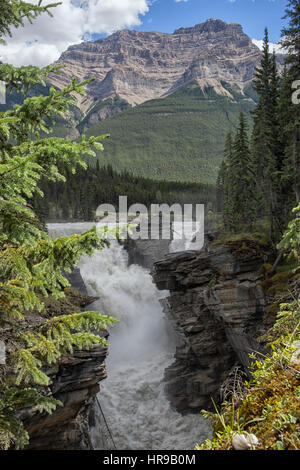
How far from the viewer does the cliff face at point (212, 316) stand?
1873cm

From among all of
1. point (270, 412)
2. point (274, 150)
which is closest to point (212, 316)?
point (274, 150)

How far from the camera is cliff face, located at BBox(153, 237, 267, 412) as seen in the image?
18734 millimetres

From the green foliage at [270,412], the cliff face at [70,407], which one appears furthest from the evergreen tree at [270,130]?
the green foliage at [270,412]

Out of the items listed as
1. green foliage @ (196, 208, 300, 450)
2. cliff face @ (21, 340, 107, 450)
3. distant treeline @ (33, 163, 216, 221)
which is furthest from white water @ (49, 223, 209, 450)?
distant treeline @ (33, 163, 216, 221)

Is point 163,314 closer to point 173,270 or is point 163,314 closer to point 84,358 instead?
point 173,270

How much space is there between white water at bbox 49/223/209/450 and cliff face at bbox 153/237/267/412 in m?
1.54

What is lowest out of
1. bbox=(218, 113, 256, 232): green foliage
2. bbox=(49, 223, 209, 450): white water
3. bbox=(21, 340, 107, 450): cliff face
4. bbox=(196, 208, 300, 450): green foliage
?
bbox=(49, 223, 209, 450): white water

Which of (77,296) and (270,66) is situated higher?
(270,66)

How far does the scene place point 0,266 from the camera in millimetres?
4465

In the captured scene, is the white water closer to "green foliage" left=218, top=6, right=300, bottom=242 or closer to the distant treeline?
"green foliage" left=218, top=6, right=300, bottom=242

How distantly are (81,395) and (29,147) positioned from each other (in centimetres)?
1083

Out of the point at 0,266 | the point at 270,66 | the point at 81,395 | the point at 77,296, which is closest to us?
the point at 0,266

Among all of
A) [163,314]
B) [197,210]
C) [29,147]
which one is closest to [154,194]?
[197,210]

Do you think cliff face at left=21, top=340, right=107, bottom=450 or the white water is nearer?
cliff face at left=21, top=340, right=107, bottom=450
